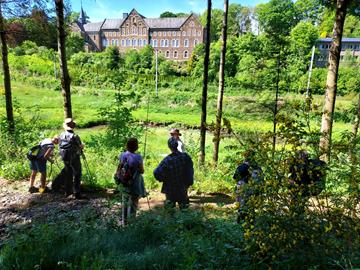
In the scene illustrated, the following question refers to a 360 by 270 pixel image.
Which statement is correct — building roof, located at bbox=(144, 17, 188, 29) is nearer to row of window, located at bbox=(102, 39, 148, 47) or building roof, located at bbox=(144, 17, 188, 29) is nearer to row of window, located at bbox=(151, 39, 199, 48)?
row of window, located at bbox=(151, 39, 199, 48)

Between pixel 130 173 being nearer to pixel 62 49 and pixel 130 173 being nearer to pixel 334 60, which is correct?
pixel 62 49

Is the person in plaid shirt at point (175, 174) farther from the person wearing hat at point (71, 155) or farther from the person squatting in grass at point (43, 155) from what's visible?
the person squatting in grass at point (43, 155)

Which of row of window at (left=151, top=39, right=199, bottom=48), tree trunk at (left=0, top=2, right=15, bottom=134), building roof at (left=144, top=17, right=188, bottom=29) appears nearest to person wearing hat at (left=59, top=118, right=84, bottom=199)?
tree trunk at (left=0, top=2, right=15, bottom=134)

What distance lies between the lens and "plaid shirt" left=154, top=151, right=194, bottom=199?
19.7 ft

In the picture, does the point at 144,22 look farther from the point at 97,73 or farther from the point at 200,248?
the point at 200,248

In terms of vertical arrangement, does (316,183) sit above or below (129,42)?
below

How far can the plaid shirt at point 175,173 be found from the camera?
19.7 ft

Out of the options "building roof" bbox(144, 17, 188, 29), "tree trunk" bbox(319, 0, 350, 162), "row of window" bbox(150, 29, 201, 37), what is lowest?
"tree trunk" bbox(319, 0, 350, 162)

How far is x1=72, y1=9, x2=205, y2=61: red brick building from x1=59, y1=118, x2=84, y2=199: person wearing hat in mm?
67868

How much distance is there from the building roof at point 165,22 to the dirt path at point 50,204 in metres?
70.6

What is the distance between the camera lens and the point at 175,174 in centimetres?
605

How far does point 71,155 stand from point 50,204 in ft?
3.74

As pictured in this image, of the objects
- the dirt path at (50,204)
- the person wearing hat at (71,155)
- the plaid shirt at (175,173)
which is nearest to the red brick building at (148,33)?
the dirt path at (50,204)

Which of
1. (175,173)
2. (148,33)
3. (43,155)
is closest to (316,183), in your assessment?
(175,173)
